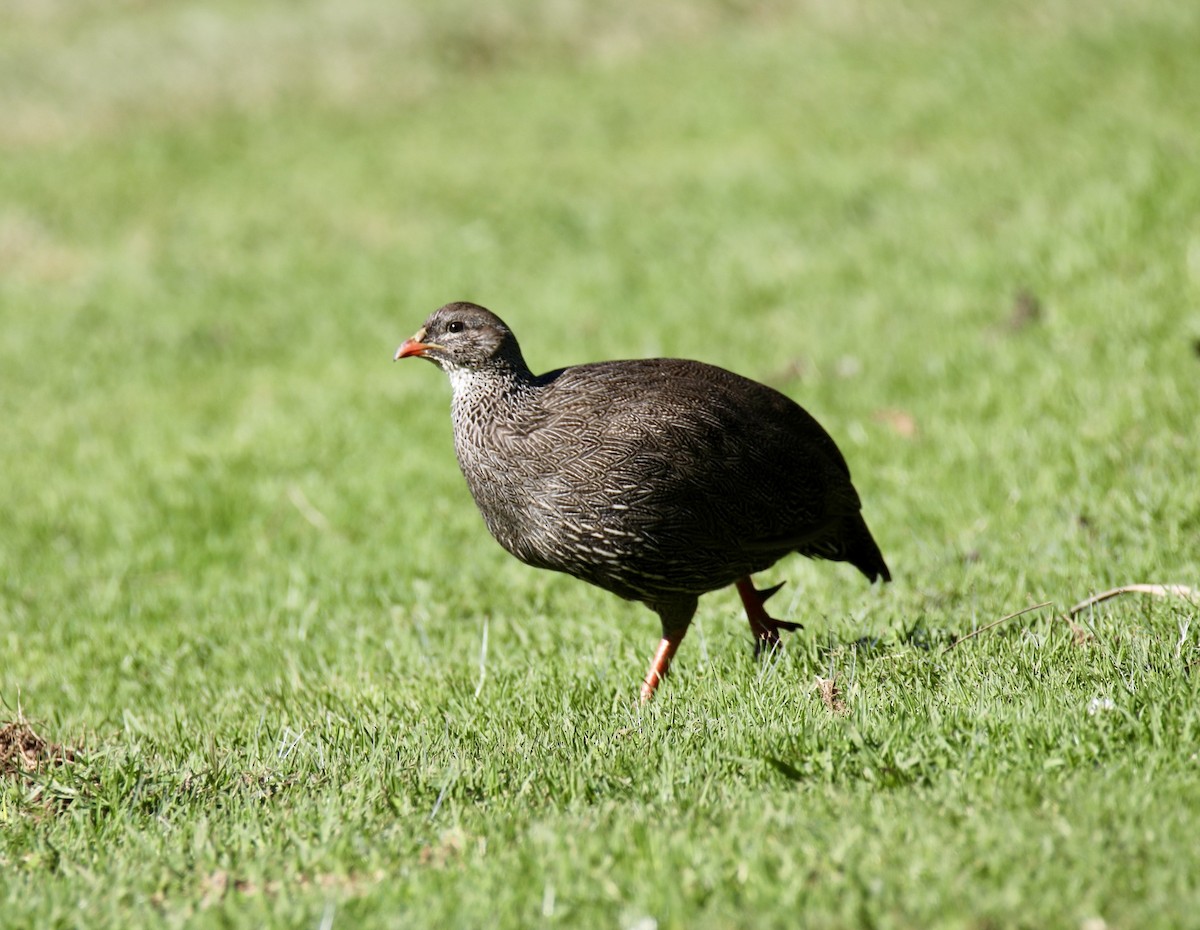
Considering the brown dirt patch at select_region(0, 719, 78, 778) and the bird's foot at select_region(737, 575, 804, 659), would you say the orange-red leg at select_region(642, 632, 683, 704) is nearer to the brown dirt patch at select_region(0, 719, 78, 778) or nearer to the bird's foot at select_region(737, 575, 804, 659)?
the bird's foot at select_region(737, 575, 804, 659)

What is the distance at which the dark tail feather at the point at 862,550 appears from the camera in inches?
211

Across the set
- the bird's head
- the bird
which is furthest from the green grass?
the bird's head

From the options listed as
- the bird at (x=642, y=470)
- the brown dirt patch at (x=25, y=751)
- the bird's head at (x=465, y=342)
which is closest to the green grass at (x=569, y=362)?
the brown dirt patch at (x=25, y=751)

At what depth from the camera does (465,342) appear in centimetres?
511

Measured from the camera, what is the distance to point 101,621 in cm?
650

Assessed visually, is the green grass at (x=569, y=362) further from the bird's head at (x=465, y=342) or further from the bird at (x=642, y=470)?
the bird's head at (x=465, y=342)

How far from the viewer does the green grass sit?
340cm

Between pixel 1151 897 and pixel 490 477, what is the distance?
104 inches

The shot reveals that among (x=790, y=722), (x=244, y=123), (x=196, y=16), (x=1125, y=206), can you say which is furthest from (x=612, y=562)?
(x=196, y=16)

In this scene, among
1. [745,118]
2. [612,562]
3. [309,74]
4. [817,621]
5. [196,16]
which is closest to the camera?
[612,562]

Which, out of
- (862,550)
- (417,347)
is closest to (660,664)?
(862,550)

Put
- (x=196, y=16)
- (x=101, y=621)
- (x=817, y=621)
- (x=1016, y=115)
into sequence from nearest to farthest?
(x=817, y=621), (x=101, y=621), (x=1016, y=115), (x=196, y=16)

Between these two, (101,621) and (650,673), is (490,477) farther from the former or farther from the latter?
(101,621)

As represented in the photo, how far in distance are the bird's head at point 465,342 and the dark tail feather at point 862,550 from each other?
1.45m
